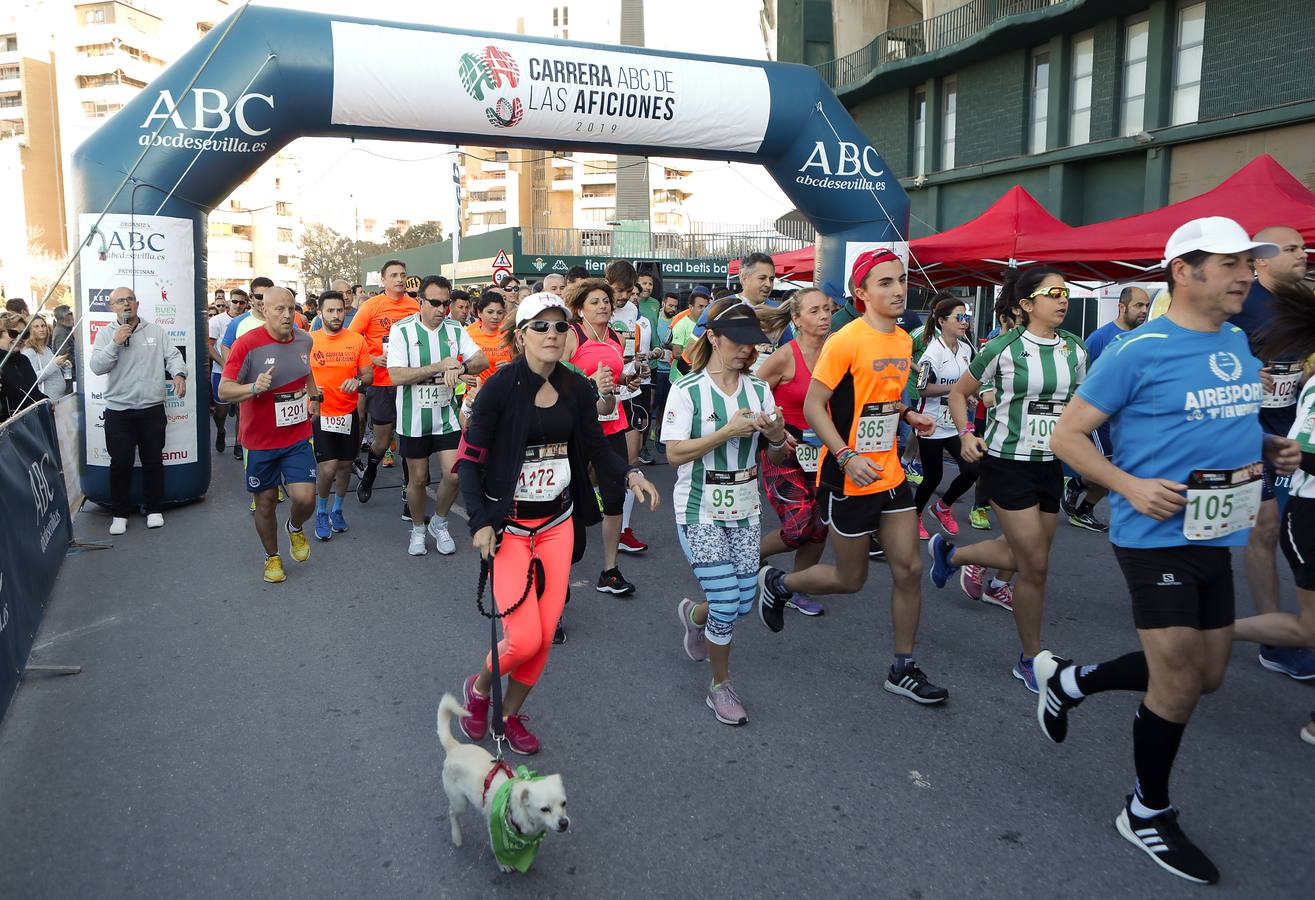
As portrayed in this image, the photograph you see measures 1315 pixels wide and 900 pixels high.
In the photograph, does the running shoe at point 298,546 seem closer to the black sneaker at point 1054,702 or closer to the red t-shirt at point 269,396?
the red t-shirt at point 269,396

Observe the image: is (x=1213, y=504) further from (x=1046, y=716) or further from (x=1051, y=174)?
(x=1051, y=174)

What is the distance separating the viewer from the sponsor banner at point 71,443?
29.2 feet

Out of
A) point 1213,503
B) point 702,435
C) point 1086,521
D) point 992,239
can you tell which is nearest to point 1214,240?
point 1213,503

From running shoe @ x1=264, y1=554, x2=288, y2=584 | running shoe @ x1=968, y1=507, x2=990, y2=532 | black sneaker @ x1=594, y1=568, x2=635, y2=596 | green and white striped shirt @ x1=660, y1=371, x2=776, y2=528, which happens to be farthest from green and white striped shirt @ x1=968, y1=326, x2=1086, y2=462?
running shoe @ x1=264, y1=554, x2=288, y2=584

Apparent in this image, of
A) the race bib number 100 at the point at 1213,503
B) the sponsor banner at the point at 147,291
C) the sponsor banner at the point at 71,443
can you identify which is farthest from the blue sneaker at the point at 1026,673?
the sponsor banner at the point at 71,443

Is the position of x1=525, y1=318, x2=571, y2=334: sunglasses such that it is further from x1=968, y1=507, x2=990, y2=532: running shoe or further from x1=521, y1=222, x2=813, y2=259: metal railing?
x1=521, y1=222, x2=813, y2=259: metal railing

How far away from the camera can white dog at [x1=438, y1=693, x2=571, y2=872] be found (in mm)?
2697

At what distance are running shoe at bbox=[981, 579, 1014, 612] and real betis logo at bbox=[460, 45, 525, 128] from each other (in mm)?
7165

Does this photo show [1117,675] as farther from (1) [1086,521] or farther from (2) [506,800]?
→ (1) [1086,521]

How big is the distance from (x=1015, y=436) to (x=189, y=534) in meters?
6.80

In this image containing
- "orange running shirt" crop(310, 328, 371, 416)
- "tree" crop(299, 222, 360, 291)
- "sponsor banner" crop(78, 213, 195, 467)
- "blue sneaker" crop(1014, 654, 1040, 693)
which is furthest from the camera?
"tree" crop(299, 222, 360, 291)

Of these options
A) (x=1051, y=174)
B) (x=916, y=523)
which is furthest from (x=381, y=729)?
(x=1051, y=174)

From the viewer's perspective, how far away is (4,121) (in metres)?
72.8

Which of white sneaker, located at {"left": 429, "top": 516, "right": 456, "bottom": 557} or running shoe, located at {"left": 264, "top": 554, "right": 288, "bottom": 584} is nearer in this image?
running shoe, located at {"left": 264, "top": 554, "right": 288, "bottom": 584}
